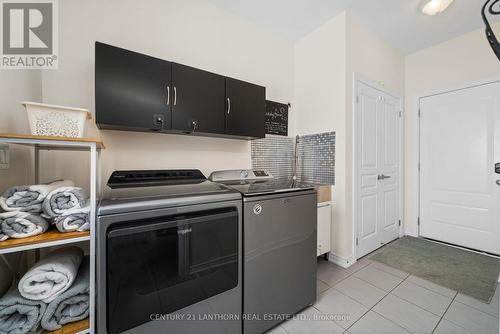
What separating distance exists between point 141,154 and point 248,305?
55.5 inches

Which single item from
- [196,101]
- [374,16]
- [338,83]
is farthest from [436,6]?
[196,101]

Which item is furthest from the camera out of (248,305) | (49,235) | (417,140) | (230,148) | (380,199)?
(417,140)

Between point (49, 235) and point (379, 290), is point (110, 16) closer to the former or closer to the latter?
point (49, 235)

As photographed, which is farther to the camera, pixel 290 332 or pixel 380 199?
pixel 380 199

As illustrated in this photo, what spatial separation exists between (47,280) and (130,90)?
44.0 inches

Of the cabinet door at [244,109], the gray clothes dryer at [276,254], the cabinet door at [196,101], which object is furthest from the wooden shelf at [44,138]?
the cabinet door at [244,109]

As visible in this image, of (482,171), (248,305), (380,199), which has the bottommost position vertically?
(248,305)

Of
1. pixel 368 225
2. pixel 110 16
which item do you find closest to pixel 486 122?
pixel 368 225

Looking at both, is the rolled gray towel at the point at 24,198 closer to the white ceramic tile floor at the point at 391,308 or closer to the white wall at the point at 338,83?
the white ceramic tile floor at the point at 391,308

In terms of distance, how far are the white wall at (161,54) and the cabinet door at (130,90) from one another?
1.15 ft

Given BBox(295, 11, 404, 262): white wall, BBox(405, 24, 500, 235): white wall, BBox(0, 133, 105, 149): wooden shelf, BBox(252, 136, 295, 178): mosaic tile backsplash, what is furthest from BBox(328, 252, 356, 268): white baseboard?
BBox(0, 133, 105, 149): wooden shelf

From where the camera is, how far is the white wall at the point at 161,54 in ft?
4.59

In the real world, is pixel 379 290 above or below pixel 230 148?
below

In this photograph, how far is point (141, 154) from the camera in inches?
64.9
